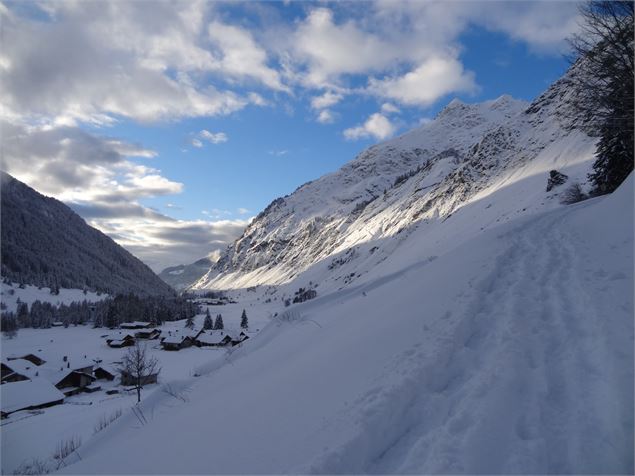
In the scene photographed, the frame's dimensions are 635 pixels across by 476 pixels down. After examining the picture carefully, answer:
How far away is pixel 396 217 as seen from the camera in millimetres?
137000

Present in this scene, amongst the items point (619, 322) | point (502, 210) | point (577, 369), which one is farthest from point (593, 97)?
point (502, 210)

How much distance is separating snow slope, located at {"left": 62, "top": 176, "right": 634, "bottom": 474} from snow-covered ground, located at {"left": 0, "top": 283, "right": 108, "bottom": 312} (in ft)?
449

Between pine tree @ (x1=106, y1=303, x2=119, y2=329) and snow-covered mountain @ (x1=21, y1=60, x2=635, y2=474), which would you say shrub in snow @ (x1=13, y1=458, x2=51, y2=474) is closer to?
snow-covered mountain @ (x1=21, y1=60, x2=635, y2=474)

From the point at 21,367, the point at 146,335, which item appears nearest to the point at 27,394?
the point at 21,367

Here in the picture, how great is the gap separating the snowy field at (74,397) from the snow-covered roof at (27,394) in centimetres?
103

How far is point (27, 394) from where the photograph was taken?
33625mm

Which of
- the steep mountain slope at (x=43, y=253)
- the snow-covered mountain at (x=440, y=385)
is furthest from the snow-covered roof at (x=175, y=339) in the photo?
the steep mountain slope at (x=43, y=253)

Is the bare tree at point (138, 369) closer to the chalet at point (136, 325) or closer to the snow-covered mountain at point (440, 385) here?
the snow-covered mountain at point (440, 385)

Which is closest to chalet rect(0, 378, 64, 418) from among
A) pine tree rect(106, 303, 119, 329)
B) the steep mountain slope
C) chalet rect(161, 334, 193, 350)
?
chalet rect(161, 334, 193, 350)

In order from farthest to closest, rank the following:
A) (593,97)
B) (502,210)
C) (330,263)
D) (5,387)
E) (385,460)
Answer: (330,263)
(502,210)
(5,387)
(593,97)
(385,460)

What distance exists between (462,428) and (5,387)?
43.2 metres

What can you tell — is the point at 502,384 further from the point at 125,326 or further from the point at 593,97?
the point at 125,326

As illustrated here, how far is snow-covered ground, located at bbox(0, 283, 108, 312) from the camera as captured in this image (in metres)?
116

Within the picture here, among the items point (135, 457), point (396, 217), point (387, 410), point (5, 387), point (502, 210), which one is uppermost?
point (396, 217)
